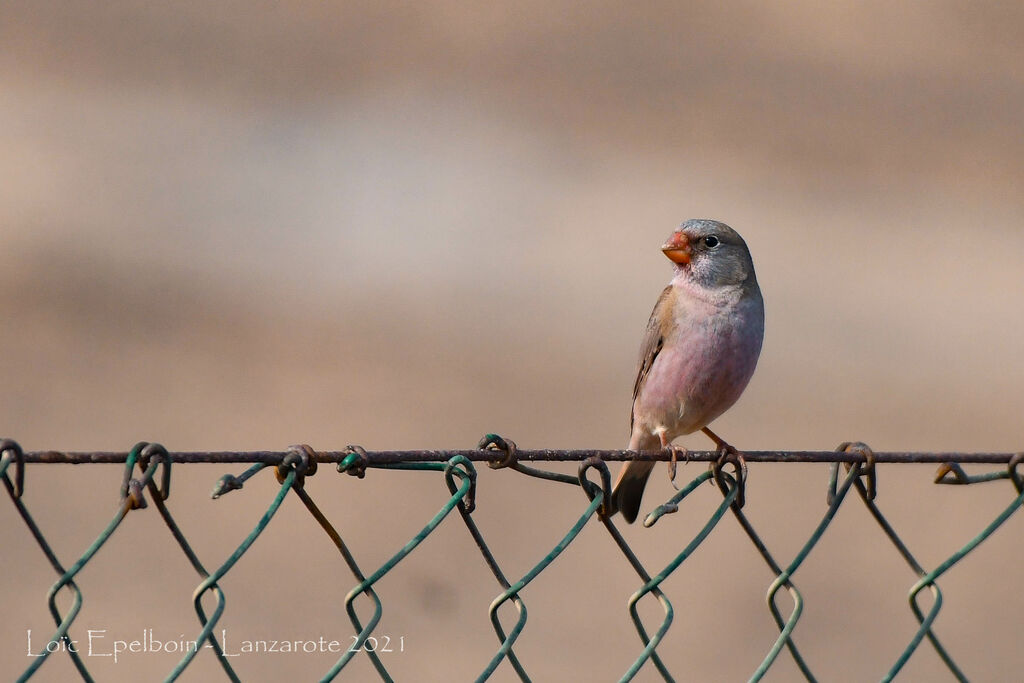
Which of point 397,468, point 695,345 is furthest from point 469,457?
point 695,345

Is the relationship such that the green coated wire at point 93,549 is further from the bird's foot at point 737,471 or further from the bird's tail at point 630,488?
the bird's tail at point 630,488

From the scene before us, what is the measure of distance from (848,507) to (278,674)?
458 cm

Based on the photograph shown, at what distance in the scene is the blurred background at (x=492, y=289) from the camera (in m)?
8.59

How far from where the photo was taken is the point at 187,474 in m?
9.78

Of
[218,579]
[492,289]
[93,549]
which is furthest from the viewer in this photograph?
[492,289]

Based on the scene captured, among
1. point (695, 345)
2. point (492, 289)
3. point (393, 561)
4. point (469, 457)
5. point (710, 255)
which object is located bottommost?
point (393, 561)

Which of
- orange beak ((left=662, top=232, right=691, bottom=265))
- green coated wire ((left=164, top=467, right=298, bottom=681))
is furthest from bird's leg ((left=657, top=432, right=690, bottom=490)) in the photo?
green coated wire ((left=164, top=467, right=298, bottom=681))

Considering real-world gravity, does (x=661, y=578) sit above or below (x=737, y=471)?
below

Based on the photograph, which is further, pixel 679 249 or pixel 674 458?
pixel 679 249

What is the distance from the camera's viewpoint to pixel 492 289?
44.7ft

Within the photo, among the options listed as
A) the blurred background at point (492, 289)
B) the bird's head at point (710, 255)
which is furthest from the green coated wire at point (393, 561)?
the blurred background at point (492, 289)

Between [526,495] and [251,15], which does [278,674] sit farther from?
[251,15]

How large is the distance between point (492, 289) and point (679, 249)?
27.3 ft

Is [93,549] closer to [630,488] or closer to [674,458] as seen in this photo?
[674,458]
